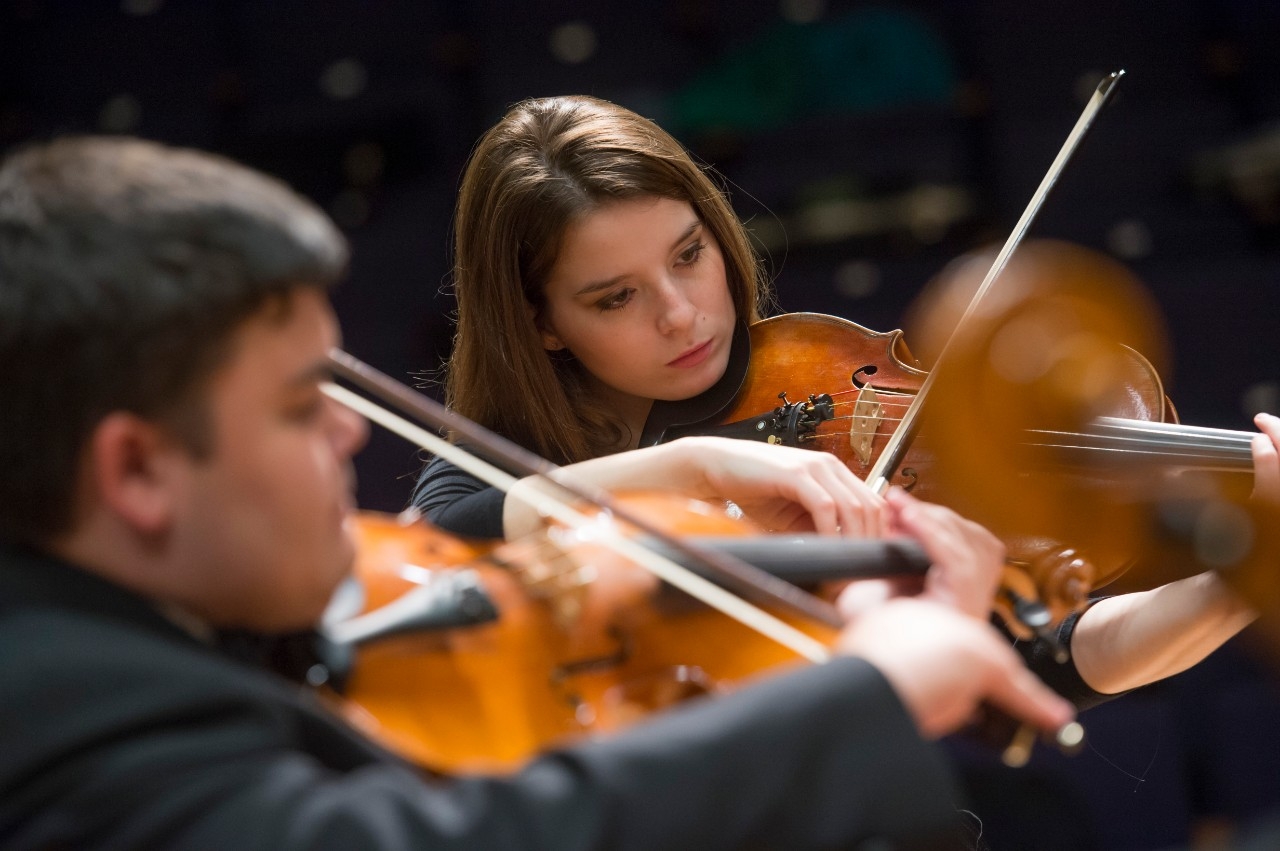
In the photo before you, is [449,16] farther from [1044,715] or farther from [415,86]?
[1044,715]

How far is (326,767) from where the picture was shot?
652mm

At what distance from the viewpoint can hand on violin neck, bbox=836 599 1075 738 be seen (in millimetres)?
636

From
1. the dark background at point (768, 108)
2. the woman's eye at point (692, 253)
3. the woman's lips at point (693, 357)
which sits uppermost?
the woman's eye at point (692, 253)

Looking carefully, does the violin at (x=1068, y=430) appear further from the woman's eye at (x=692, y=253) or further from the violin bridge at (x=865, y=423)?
the woman's eye at (x=692, y=253)

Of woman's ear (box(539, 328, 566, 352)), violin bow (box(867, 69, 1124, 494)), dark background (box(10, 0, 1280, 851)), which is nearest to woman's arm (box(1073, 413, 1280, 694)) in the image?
violin bow (box(867, 69, 1124, 494))

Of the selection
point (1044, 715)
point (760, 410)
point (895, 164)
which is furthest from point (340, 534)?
point (895, 164)

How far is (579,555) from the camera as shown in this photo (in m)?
0.76

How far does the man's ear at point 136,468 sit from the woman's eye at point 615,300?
0.74 metres

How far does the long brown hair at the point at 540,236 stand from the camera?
1299 mm

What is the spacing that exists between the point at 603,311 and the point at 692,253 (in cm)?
11

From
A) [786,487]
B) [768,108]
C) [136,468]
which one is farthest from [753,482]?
[768,108]

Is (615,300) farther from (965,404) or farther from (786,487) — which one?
(965,404)

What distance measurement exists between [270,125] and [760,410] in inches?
82.0

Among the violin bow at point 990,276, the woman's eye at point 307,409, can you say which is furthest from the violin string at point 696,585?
the violin bow at point 990,276
